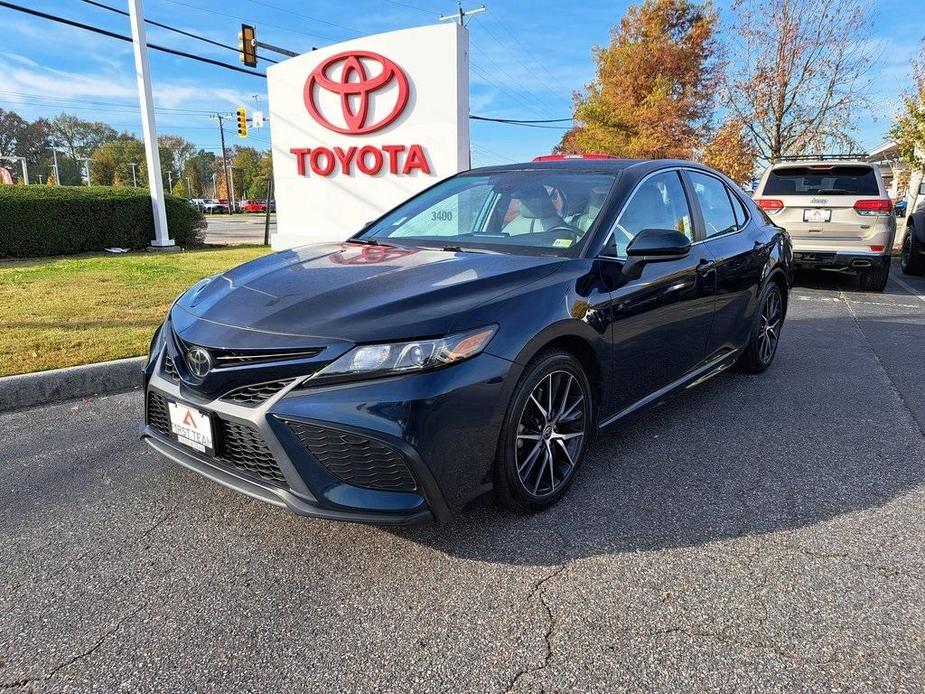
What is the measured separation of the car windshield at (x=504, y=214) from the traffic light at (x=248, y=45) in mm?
15824

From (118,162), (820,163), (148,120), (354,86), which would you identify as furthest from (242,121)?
(118,162)

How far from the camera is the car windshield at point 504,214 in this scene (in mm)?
3193

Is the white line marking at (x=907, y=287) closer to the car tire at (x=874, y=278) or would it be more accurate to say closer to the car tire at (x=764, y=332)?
the car tire at (x=874, y=278)

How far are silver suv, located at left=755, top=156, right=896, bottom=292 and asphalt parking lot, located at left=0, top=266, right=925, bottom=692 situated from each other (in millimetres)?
6491

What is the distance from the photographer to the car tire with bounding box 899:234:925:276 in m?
11.3

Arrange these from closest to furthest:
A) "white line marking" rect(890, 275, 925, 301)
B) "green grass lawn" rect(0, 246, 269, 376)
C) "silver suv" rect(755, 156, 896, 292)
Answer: "green grass lawn" rect(0, 246, 269, 376) → "silver suv" rect(755, 156, 896, 292) → "white line marking" rect(890, 275, 925, 301)

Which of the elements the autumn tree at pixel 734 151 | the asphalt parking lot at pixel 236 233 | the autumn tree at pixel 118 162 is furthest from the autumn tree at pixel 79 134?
the autumn tree at pixel 734 151

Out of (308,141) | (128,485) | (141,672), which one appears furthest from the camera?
(308,141)

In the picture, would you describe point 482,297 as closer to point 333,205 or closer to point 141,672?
point 141,672

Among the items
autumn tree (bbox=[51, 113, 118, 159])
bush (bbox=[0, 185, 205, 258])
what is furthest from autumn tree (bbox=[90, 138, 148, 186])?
bush (bbox=[0, 185, 205, 258])

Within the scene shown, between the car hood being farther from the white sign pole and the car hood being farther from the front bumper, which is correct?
the white sign pole

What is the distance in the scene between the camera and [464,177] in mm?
4129

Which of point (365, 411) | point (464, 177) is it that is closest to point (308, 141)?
point (464, 177)

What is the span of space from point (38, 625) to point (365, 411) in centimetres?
127
